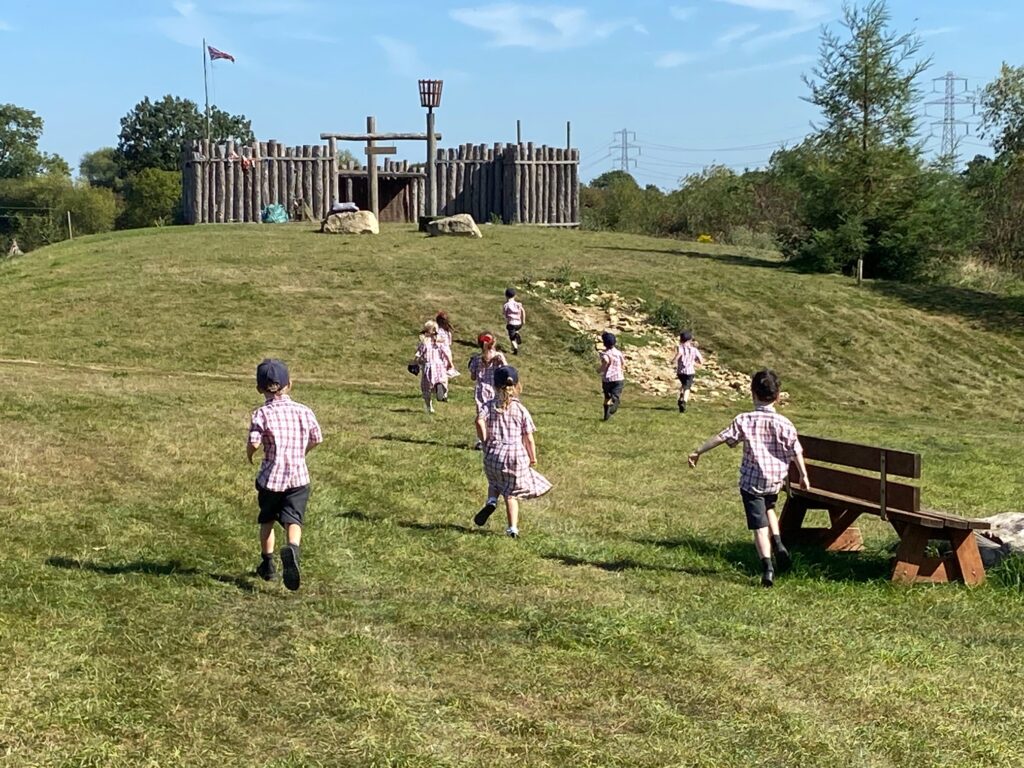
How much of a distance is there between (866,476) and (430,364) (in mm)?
10231

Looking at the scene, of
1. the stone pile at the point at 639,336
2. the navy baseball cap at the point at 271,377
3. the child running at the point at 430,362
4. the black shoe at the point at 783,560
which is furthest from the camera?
the stone pile at the point at 639,336

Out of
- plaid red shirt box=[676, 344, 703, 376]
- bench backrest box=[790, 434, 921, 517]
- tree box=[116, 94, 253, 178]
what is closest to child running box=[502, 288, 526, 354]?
plaid red shirt box=[676, 344, 703, 376]

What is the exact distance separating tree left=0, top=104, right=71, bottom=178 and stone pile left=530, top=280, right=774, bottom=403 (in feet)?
328

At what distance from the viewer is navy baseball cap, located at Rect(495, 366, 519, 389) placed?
11.5 metres

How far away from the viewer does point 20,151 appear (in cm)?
12138

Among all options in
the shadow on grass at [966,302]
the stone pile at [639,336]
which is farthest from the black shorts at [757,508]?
the shadow on grass at [966,302]

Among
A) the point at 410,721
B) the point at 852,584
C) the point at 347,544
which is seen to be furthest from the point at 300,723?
the point at 852,584

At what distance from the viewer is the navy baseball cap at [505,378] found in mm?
11469

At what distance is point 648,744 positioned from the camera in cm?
620

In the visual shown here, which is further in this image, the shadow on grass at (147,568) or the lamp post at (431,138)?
the lamp post at (431,138)

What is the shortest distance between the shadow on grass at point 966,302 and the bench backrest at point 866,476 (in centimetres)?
2578

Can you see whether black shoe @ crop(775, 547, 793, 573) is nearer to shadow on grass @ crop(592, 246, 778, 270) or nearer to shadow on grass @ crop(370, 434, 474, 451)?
shadow on grass @ crop(370, 434, 474, 451)

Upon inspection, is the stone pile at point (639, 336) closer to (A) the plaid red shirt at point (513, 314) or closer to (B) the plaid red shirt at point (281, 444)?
(A) the plaid red shirt at point (513, 314)

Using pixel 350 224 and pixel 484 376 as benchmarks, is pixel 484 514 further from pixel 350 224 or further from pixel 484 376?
pixel 350 224
